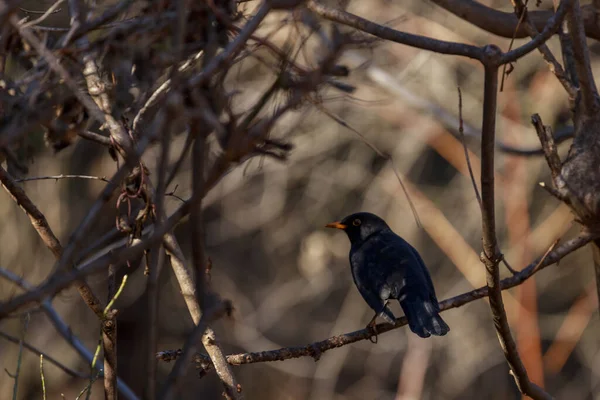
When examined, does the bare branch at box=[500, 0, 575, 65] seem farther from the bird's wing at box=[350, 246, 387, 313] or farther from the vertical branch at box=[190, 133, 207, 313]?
the bird's wing at box=[350, 246, 387, 313]

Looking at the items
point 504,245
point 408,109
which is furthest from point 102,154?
point 504,245

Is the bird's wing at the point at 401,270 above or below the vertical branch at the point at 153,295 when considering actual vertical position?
above

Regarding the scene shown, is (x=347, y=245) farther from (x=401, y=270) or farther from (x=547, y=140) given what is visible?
(x=547, y=140)

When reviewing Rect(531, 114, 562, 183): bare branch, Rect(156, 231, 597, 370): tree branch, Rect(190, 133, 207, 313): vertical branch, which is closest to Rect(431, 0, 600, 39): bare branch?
Rect(531, 114, 562, 183): bare branch

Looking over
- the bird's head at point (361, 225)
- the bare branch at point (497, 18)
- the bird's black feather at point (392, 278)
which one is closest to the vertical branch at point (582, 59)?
the bare branch at point (497, 18)

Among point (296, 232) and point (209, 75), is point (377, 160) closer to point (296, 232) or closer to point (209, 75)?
point (296, 232)

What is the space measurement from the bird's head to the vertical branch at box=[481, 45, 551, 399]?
2.51m

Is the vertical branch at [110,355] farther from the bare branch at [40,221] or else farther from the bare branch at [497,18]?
the bare branch at [497,18]

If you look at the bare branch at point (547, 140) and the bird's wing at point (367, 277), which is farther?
the bird's wing at point (367, 277)

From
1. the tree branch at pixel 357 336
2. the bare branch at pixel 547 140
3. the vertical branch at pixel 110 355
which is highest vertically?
the bare branch at pixel 547 140

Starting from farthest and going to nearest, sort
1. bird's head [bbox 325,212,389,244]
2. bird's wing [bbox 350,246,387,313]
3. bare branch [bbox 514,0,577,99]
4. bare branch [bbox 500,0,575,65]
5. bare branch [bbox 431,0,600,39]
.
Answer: bird's head [bbox 325,212,389,244] < bird's wing [bbox 350,246,387,313] < bare branch [bbox 431,0,600,39] < bare branch [bbox 514,0,577,99] < bare branch [bbox 500,0,575,65]

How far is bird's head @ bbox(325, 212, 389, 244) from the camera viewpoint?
20.0ft

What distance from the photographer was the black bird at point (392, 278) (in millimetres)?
4629

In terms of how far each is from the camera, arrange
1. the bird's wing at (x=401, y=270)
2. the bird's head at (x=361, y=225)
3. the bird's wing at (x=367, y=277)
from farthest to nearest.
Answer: the bird's head at (x=361, y=225), the bird's wing at (x=367, y=277), the bird's wing at (x=401, y=270)
